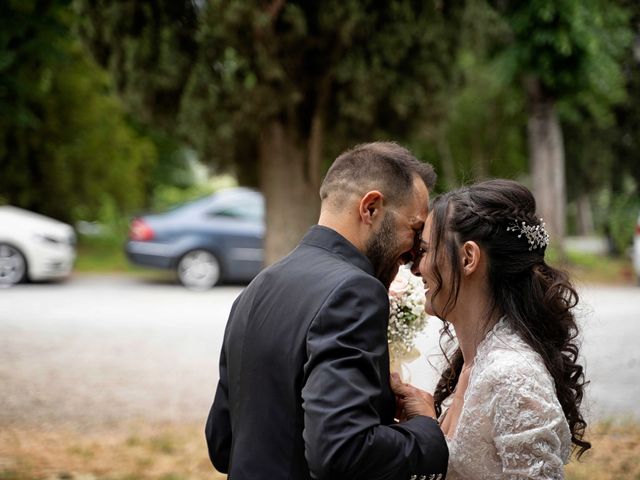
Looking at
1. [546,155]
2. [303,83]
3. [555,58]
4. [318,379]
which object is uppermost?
[555,58]

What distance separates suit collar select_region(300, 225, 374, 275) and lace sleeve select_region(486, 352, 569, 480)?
0.48 meters

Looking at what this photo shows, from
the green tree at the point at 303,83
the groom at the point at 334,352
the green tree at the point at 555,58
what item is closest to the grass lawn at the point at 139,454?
the groom at the point at 334,352

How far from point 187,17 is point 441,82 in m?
3.39

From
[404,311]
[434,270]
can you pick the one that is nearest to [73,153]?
[404,311]

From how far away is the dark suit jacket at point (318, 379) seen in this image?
2.00 m

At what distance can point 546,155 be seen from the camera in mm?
17250

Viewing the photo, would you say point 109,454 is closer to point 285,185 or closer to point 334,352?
point 334,352

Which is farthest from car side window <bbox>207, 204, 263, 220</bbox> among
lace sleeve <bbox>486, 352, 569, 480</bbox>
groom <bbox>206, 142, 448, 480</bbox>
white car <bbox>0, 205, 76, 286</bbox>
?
lace sleeve <bbox>486, 352, 569, 480</bbox>

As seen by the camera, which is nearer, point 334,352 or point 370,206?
point 334,352

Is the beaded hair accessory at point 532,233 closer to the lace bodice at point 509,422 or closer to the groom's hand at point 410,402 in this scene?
the lace bodice at point 509,422

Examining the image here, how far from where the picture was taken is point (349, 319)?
82.5 inches

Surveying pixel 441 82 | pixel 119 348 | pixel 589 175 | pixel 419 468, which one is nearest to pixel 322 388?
pixel 419 468

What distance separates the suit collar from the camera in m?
2.32

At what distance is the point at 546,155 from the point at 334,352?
16.0m
